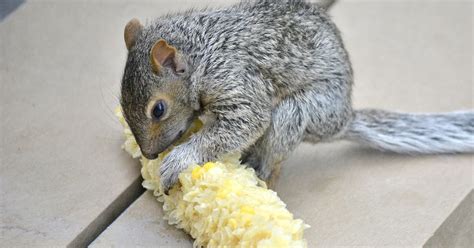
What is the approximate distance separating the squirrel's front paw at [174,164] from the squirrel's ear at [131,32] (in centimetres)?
42

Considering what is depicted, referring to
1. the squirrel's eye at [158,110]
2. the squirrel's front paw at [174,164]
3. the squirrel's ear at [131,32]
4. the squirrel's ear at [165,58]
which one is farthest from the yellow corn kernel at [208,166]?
the squirrel's ear at [131,32]

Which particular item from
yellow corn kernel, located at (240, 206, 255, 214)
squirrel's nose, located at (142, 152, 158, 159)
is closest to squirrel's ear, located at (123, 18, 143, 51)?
squirrel's nose, located at (142, 152, 158, 159)

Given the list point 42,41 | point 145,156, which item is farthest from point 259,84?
point 42,41

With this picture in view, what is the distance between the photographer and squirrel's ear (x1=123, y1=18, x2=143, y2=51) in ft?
9.68

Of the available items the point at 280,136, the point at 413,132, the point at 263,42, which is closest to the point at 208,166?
the point at 280,136

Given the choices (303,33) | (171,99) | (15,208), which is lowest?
(15,208)

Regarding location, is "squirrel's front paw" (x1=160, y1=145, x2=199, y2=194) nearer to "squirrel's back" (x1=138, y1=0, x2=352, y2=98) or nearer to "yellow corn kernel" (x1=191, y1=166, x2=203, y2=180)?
"yellow corn kernel" (x1=191, y1=166, x2=203, y2=180)

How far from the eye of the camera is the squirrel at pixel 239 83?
9.20 feet

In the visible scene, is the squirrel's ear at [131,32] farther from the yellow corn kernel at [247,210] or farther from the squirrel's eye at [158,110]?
the yellow corn kernel at [247,210]

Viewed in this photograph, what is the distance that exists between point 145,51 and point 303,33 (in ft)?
2.12

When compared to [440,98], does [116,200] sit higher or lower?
lower

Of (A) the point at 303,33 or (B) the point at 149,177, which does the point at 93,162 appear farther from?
(A) the point at 303,33

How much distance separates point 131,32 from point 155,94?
316mm

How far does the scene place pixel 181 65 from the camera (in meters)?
2.86
